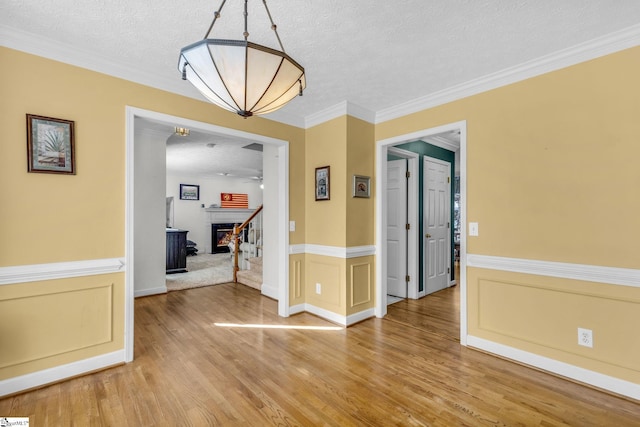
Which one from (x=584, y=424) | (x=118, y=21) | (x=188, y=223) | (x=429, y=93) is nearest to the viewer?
(x=584, y=424)

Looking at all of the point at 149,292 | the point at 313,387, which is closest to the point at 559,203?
the point at 313,387

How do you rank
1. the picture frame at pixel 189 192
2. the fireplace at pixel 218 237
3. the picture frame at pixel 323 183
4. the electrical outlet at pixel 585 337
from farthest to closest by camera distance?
the fireplace at pixel 218 237
the picture frame at pixel 189 192
the picture frame at pixel 323 183
the electrical outlet at pixel 585 337

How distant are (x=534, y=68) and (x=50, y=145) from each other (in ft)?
12.7

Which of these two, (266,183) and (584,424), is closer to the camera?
(584,424)

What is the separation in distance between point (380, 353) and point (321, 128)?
2.59 metres

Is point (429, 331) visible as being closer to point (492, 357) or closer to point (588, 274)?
point (492, 357)

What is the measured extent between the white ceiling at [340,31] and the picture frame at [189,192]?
7.14 meters

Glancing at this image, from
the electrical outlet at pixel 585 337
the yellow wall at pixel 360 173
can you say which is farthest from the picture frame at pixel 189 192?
the electrical outlet at pixel 585 337

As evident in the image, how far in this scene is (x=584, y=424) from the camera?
1.78 meters

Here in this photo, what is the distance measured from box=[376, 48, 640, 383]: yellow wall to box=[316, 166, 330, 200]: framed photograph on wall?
151 centimetres

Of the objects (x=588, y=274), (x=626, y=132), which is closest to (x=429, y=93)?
(x=626, y=132)

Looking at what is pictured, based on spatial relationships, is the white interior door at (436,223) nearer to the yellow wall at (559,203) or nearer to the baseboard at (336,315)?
the baseboard at (336,315)

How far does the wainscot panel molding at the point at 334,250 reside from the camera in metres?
3.40

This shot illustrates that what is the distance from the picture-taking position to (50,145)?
2.18m
